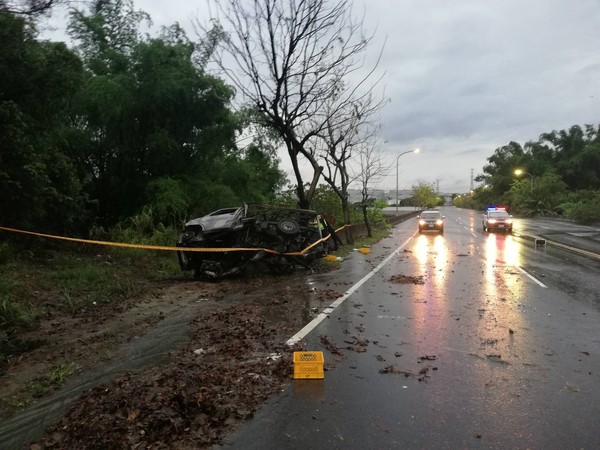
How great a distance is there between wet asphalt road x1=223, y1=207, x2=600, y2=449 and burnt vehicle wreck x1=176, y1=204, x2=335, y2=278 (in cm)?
224

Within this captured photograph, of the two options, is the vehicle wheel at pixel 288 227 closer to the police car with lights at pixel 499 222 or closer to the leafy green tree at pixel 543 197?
the police car with lights at pixel 499 222

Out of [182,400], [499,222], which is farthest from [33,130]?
[499,222]

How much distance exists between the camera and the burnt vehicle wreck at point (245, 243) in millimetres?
10344

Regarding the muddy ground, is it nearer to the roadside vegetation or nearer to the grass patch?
the grass patch

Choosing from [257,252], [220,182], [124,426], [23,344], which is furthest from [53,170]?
[124,426]

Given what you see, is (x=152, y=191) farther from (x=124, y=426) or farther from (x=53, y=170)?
(x=124, y=426)

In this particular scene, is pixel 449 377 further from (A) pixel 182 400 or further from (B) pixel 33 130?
(B) pixel 33 130

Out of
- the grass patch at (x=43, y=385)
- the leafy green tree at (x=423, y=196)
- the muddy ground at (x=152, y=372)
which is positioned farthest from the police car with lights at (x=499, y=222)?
the leafy green tree at (x=423, y=196)

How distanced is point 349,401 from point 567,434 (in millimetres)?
1674

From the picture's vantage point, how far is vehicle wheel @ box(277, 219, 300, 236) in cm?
1123

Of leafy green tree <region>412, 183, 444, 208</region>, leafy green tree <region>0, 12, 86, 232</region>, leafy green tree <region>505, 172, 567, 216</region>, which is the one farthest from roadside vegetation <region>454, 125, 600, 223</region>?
leafy green tree <region>0, 12, 86, 232</region>

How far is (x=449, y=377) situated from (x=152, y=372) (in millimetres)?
2976

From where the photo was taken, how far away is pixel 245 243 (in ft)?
35.1

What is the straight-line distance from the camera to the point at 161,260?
11.8m
